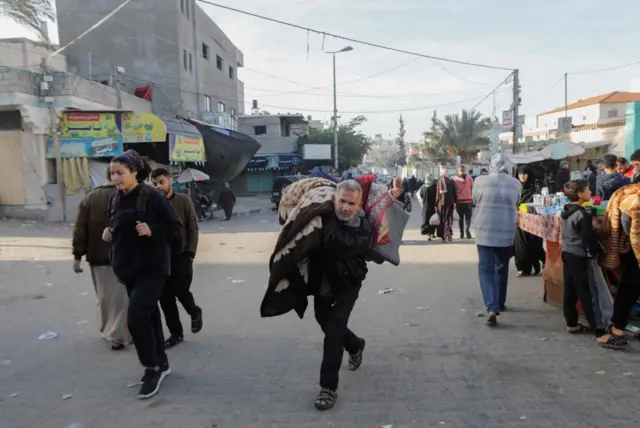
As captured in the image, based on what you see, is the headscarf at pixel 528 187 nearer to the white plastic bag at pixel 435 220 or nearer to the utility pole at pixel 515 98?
the white plastic bag at pixel 435 220

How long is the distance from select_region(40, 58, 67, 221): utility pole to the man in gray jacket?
14270mm

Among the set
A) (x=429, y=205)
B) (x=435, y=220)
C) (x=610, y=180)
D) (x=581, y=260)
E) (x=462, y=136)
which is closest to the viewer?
(x=581, y=260)

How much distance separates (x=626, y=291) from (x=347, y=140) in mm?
37402

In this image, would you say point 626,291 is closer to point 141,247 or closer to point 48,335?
point 141,247

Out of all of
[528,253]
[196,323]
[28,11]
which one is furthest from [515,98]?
[196,323]

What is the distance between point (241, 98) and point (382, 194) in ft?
136

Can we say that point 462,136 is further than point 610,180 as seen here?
Yes

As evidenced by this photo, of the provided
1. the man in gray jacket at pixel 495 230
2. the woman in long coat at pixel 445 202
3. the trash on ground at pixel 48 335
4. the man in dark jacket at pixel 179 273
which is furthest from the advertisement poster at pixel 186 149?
the man in gray jacket at pixel 495 230

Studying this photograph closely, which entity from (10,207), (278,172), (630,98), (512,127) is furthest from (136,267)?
(630,98)

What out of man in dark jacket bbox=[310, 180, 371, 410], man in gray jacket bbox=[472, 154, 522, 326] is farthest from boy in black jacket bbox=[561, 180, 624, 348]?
man in dark jacket bbox=[310, 180, 371, 410]

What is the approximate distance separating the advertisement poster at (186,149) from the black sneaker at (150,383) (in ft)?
49.5

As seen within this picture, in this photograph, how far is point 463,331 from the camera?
203 inches

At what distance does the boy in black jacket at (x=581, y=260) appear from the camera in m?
4.63

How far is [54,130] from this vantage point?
15992 mm
